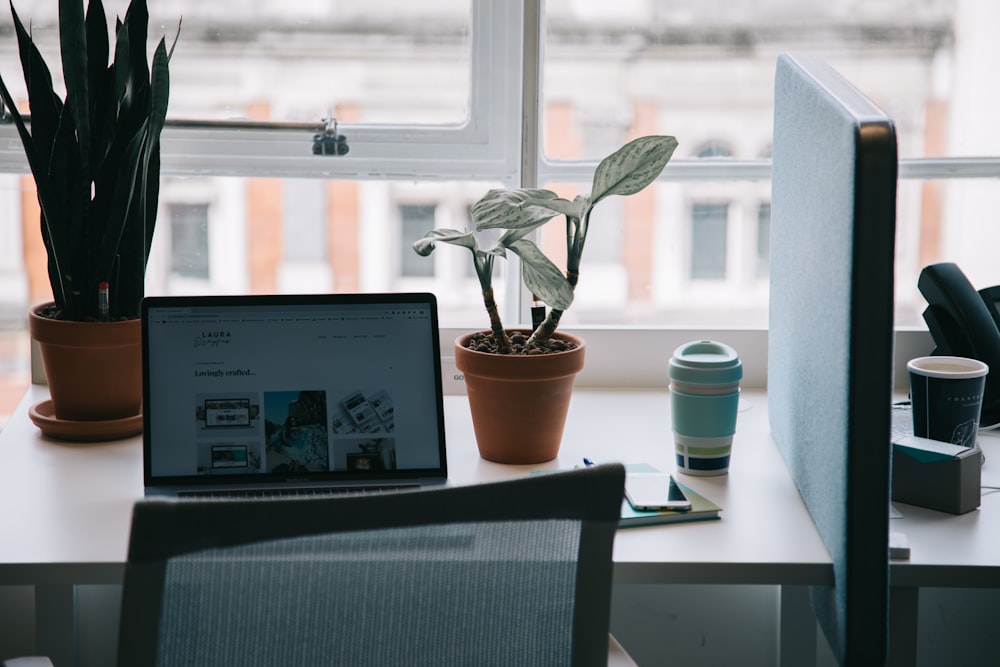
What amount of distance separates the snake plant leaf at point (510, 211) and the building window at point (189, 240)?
27.9 inches

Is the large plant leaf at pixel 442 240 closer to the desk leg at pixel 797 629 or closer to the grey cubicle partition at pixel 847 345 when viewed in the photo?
the grey cubicle partition at pixel 847 345

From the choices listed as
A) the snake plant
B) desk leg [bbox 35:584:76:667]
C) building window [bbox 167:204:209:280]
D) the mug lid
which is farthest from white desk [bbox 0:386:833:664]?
building window [bbox 167:204:209:280]

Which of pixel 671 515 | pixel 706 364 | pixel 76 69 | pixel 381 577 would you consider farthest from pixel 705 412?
pixel 76 69

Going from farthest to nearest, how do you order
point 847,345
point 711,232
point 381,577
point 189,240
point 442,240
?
point 711,232
point 189,240
point 442,240
point 847,345
point 381,577

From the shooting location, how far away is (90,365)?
1.40m

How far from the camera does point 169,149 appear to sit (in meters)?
1.75

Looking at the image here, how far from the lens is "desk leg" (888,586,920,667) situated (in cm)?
109

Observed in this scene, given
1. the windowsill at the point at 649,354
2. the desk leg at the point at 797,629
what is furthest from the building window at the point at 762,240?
the desk leg at the point at 797,629

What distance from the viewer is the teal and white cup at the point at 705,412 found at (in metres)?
1.32

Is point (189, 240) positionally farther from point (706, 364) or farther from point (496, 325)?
point (706, 364)

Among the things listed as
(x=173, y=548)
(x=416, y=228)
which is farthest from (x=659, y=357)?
(x=173, y=548)

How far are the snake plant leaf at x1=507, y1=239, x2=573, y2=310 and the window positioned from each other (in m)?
0.44

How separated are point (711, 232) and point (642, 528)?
0.98m

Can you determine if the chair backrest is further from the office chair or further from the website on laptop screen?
the website on laptop screen
